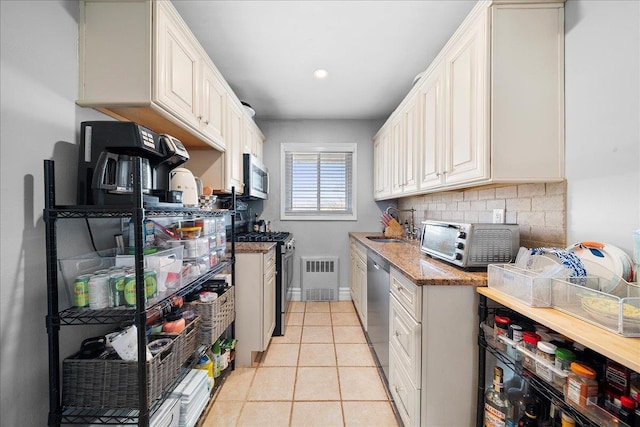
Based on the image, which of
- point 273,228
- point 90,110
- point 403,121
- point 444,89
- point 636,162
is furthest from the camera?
point 273,228

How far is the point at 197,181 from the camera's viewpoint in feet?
5.82

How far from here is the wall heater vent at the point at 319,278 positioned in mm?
3623

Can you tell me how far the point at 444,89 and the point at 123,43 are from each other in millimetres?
1772

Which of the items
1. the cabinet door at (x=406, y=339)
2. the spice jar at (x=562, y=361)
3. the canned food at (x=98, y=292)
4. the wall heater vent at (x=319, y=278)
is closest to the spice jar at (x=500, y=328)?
the spice jar at (x=562, y=361)

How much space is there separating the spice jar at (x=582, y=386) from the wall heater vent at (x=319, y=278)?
2.82 meters

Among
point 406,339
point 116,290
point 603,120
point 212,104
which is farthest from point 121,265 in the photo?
point 603,120

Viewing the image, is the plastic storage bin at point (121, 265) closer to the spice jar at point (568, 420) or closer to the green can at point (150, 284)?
the green can at point (150, 284)

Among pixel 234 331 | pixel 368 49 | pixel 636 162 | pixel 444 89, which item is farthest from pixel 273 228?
pixel 636 162

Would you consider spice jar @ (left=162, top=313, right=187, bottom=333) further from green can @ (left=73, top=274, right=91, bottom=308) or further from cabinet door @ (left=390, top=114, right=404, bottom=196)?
cabinet door @ (left=390, top=114, right=404, bottom=196)

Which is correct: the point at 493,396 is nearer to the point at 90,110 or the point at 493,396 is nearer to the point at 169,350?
the point at 169,350

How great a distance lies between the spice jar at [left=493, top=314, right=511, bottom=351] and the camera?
115 centimetres

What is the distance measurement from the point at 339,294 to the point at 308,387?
185cm

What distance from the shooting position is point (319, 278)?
3635mm

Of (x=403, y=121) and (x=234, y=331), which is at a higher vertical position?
(x=403, y=121)
